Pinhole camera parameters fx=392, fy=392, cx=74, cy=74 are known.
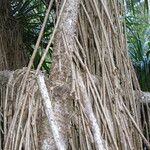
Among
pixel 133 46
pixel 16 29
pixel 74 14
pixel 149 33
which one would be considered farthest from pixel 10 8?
pixel 149 33

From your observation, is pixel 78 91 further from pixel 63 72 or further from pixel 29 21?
pixel 29 21

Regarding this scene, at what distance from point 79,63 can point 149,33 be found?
13.3 ft

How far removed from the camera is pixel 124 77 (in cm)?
124

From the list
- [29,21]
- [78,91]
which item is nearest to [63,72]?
[78,91]

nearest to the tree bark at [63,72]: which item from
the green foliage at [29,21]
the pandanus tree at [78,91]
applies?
the pandanus tree at [78,91]

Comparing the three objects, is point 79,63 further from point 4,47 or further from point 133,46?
point 133,46

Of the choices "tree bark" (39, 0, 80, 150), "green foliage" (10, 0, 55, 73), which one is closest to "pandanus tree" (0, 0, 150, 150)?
"tree bark" (39, 0, 80, 150)

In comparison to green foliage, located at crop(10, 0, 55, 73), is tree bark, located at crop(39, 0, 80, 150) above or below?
below

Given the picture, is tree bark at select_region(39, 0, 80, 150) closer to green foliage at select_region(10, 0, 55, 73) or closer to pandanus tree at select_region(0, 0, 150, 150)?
pandanus tree at select_region(0, 0, 150, 150)

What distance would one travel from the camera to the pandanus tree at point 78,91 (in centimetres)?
100

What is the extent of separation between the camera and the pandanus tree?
1003 mm

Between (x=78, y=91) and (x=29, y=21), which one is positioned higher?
(x=29, y=21)

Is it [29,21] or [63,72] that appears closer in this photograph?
[63,72]

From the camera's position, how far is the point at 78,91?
1049 millimetres
